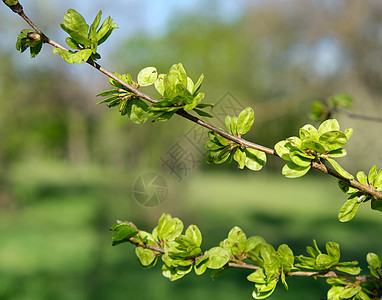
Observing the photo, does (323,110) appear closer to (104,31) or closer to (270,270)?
(270,270)

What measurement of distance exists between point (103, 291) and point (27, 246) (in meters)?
2.46

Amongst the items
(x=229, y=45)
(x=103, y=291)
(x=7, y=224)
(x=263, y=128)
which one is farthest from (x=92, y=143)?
(x=103, y=291)

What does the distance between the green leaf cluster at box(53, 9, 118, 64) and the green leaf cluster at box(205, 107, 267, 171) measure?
0.79 feet

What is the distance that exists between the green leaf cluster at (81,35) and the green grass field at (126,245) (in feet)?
13.5

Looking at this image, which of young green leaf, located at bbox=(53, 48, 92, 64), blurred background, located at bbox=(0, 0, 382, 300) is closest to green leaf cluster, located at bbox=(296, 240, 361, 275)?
young green leaf, located at bbox=(53, 48, 92, 64)

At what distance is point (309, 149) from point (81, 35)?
1.35 feet

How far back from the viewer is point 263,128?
1191 cm

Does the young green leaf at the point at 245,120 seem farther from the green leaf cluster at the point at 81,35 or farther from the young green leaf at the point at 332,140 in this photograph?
the green leaf cluster at the point at 81,35

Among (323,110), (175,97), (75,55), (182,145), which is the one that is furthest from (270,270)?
(182,145)

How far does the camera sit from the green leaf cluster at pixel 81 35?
0.63 meters

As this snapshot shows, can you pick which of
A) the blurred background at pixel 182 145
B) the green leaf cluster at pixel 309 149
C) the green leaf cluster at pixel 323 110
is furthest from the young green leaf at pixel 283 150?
the blurred background at pixel 182 145

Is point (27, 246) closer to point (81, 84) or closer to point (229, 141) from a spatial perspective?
point (81, 84)

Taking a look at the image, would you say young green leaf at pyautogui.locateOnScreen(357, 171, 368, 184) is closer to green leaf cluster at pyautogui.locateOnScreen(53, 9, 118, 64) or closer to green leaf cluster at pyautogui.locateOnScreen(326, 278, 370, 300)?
green leaf cluster at pyautogui.locateOnScreen(326, 278, 370, 300)

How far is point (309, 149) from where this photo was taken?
2.17ft
